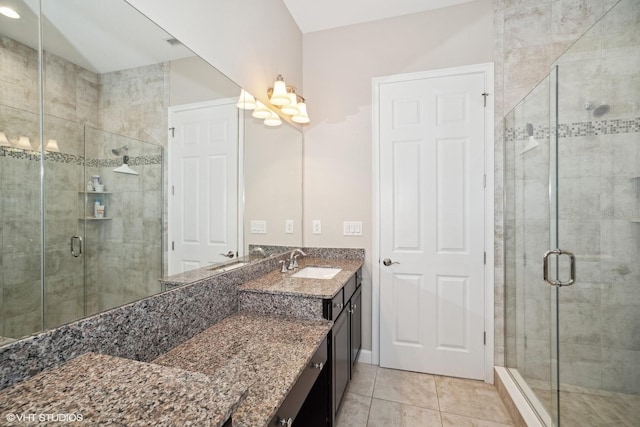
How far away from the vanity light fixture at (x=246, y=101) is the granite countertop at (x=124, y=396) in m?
1.50

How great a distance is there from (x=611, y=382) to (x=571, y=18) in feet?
8.17

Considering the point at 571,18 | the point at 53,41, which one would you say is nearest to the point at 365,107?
the point at 571,18

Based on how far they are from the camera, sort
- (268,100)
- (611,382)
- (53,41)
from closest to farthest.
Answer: (53,41)
(611,382)
(268,100)

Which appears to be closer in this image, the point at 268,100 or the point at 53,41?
the point at 53,41

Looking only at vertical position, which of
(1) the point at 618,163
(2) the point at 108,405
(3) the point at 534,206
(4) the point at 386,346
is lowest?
(4) the point at 386,346

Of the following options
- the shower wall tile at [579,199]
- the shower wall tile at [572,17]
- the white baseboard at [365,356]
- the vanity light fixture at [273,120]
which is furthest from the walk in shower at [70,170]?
the shower wall tile at [572,17]

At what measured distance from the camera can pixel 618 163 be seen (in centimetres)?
163

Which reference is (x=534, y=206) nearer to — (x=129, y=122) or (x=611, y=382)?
(x=611, y=382)

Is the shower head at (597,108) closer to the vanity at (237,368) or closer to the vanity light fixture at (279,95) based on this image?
the vanity at (237,368)

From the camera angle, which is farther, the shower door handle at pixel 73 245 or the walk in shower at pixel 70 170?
the shower door handle at pixel 73 245

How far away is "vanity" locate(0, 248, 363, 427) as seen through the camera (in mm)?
577

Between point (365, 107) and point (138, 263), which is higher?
point (365, 107)

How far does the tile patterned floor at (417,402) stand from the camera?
1830 mm

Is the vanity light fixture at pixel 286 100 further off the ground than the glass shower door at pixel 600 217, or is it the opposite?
the vanity light fixture at pixel 286 100
